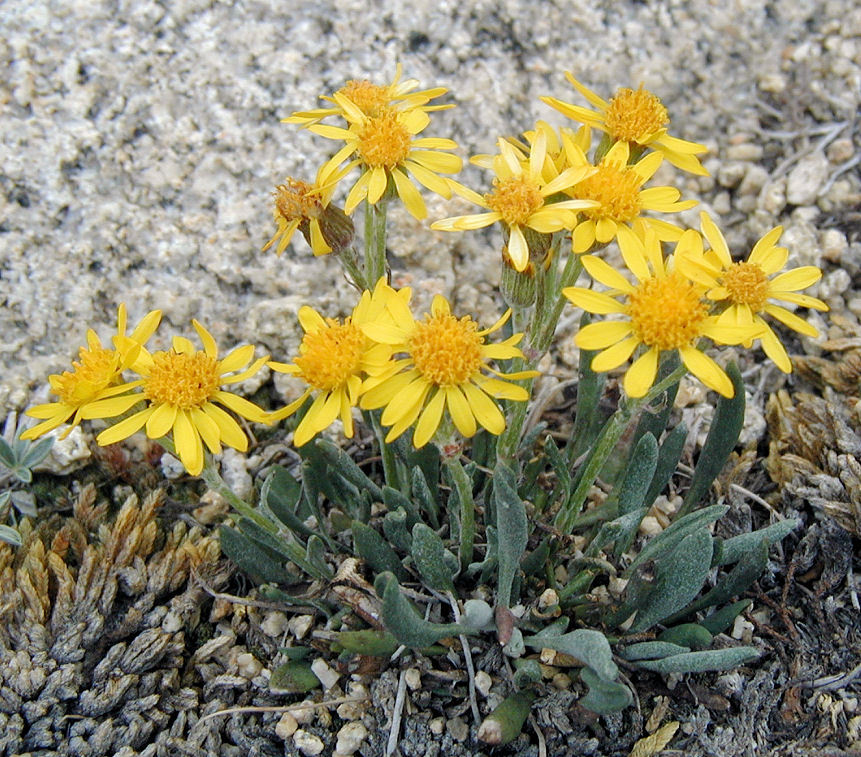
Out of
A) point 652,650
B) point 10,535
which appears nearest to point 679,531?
point 652,650

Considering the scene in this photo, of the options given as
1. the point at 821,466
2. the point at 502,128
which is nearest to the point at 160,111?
the point at 502,128

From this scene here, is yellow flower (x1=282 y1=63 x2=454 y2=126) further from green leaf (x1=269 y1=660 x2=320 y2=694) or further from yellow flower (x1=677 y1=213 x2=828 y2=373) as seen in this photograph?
green leaf (x1=269 y1=660 x2=320 y2=694)

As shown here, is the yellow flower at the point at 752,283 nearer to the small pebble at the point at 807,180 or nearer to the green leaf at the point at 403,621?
the green leaf at the point at 403,621

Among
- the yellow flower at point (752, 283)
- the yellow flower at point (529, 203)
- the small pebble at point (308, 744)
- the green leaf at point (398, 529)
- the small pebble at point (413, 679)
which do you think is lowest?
the small pebble at point (308, 744)

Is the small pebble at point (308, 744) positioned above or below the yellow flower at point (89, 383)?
below

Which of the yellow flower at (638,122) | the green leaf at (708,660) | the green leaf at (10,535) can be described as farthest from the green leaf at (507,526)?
the green leaf at (10,535)

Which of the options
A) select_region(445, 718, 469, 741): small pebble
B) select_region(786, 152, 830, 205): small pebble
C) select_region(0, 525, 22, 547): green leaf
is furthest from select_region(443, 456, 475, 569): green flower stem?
select_region(786, 152, 830, 205): small pebble

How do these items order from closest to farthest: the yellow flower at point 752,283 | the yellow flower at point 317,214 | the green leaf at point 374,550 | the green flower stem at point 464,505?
the yellow flower at point 752,283
the green flower stem at point 464,505
the green leaf at point 374,550
the yellow flower at point 317,214

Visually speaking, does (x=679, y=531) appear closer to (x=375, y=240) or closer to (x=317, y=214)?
(x=375, y=240)
